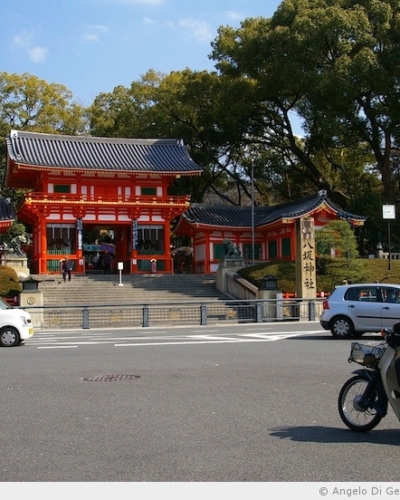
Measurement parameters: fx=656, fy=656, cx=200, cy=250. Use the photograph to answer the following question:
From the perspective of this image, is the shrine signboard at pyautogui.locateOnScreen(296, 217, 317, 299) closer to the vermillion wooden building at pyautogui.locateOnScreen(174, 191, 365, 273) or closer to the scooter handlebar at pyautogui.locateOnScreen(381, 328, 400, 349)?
the vermillion wooden building at pyautogui.locateOnScreen(174, 191, 365, 273)

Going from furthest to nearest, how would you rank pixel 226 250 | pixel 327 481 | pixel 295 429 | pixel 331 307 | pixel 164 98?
pixel 164 98, pixel 226 250, pixel 331 307, pixel 295 429, pixel 327 481

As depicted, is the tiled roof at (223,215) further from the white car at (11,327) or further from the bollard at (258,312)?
the white car at (11,327)

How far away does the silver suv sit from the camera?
57.9 feet

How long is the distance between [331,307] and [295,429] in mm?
11306

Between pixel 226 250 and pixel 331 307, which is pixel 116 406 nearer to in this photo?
pixel 331 307

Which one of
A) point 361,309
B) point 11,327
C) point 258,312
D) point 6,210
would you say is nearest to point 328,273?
point 258,312

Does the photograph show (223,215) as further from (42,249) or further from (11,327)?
(11,327)

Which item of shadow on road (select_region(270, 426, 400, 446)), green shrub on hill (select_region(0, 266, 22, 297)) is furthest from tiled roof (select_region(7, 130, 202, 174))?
shadow on road (select_region(270, 426, 400, 446))

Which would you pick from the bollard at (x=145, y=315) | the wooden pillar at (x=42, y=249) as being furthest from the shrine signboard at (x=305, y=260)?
the wooden pillar at (x=42, y=249)

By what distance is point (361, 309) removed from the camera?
58.6 feet

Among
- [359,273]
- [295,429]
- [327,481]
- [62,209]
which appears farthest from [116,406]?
[62,209]

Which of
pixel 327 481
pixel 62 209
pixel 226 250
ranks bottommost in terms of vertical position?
pixel 327 481

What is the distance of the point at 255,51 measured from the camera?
146 ft

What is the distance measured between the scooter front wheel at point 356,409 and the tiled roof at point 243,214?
34.4m
